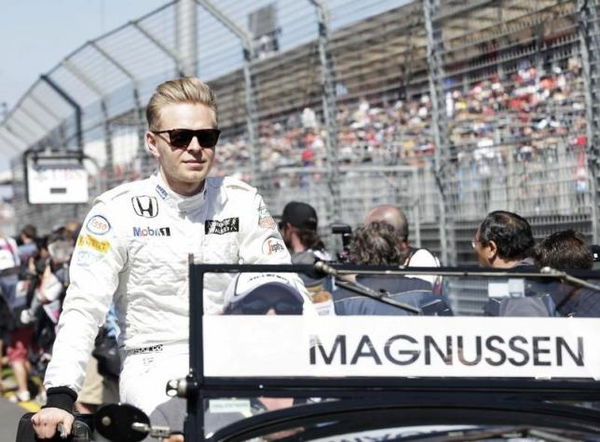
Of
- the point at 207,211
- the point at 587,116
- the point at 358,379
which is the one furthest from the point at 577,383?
the point at 587,116

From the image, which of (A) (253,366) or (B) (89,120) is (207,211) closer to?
(A) (253,366)

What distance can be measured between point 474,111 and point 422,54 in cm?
91

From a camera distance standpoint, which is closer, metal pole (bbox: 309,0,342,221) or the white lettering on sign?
the white lettering on sign

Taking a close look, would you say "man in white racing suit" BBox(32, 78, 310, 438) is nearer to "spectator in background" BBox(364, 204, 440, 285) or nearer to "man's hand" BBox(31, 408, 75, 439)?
"man's hand" BBox(31, 408, 75, 439)

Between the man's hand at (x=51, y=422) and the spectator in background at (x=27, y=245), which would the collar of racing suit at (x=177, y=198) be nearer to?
the man's hand at (x=51, y=422)

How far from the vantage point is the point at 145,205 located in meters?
3.75

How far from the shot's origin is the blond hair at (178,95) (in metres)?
3.72

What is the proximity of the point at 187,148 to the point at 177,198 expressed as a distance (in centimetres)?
16

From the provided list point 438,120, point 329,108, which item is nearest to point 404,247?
point 438,120

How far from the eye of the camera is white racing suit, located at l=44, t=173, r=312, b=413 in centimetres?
354

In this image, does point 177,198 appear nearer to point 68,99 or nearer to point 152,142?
point 152,142

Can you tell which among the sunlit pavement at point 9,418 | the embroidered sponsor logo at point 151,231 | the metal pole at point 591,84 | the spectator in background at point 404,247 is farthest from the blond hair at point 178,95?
the sunlit pavement at point 9,418

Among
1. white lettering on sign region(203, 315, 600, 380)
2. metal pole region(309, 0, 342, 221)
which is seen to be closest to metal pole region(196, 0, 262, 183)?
metal pole region(309, 0, 342, 221)

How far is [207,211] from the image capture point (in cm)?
381
